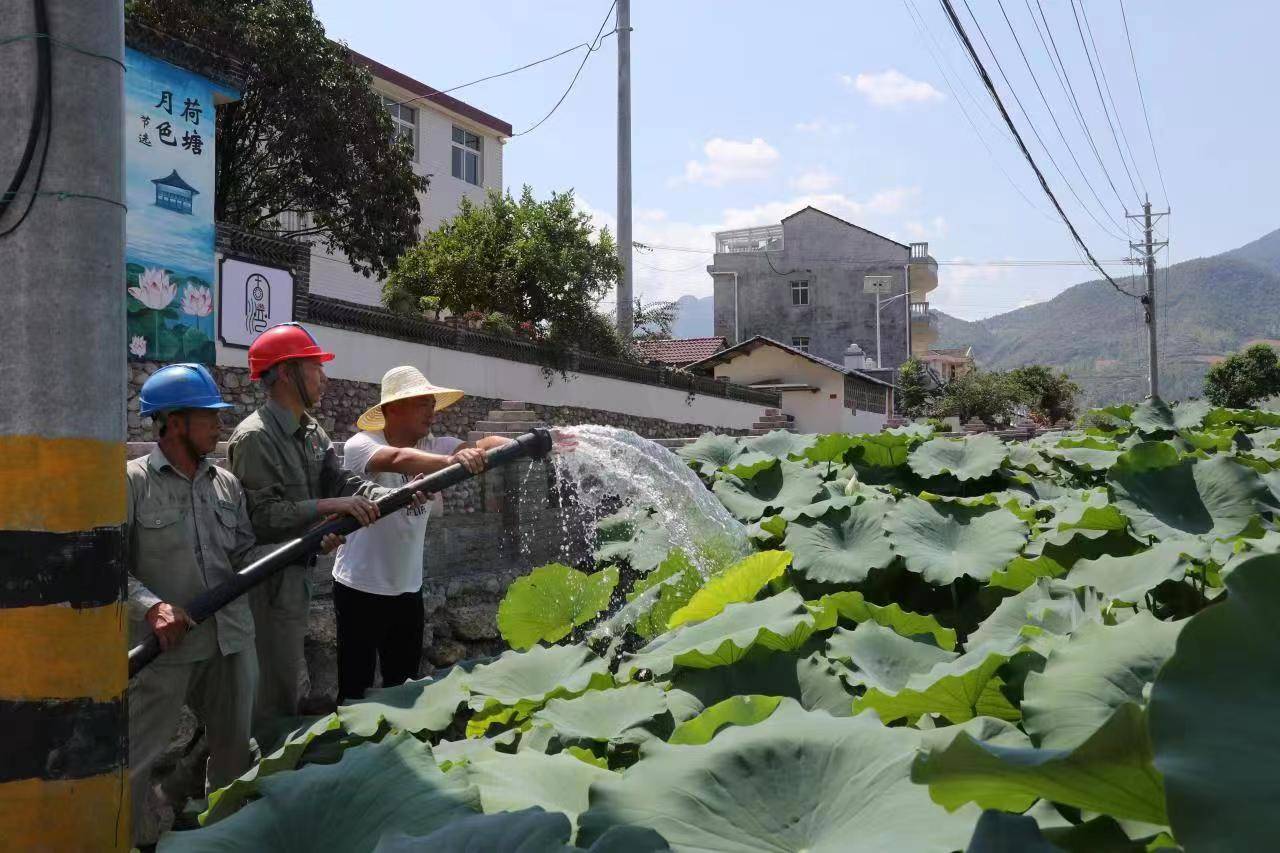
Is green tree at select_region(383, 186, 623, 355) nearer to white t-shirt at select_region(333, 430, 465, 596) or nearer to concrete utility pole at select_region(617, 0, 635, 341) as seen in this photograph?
concrete utility pole at select_region(617, 0, 635, 341)

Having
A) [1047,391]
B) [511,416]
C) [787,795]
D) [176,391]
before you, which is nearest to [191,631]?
[176,391]

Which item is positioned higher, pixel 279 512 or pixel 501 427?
pixel 501 427

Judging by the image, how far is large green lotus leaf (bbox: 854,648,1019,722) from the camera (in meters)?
2.00

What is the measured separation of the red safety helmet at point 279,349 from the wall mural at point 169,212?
6966mm

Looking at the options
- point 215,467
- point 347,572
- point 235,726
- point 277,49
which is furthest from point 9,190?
point 277,49

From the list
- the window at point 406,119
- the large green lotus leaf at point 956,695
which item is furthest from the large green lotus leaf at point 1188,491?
the window at point 406,119

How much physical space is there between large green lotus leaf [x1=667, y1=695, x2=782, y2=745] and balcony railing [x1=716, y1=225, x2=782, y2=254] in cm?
4366

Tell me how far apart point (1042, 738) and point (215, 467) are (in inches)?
102

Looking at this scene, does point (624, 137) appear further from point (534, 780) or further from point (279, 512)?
point (534, 780)

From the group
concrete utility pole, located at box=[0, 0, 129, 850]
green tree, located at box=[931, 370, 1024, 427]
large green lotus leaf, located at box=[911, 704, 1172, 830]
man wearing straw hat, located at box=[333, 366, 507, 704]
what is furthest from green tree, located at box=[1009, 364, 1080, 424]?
large green lotus leaf, located at box=[911, 704, 1172, 830]

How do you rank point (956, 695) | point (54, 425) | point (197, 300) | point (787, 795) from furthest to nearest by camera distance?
point (197, 300) < point (956, 695) < point (54, 425) < point (787, 795)

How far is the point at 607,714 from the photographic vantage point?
7.57 ft

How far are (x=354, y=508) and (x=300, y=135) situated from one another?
550 inches

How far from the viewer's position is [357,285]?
2292 centimetres
